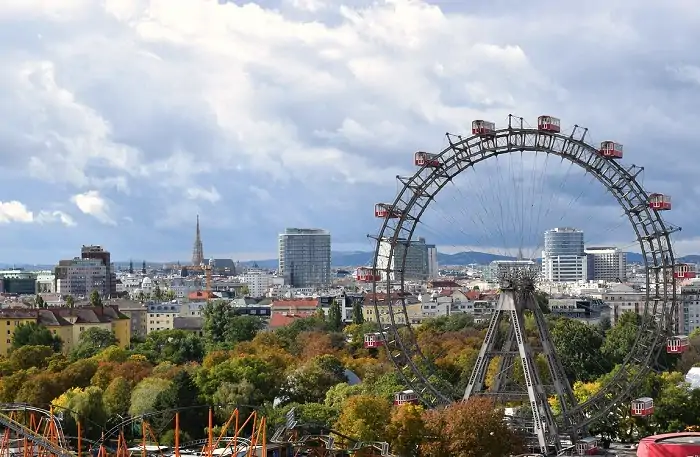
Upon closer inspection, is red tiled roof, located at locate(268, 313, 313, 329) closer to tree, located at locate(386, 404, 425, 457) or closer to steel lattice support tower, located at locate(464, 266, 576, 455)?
steel lattice support tower, located at locate(464, 266, 576, 455)

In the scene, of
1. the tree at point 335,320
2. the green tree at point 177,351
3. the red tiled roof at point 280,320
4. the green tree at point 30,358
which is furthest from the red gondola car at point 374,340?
the red tiled roof at point 280,320

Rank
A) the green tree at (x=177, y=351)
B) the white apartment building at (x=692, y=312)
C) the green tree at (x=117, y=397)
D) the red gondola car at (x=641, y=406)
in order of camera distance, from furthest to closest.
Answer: the white apartment building at (x=692, y=312) < the green tree at (x=177, y=351) < the green tree at (x=117, y=397) < the red gondola car at (x=641, y=406)

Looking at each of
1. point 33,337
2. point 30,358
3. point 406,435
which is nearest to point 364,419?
point 406,435

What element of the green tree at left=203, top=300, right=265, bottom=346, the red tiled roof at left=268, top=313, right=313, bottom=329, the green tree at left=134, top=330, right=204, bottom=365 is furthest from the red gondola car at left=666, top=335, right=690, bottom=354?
the red tiled roof at left=268, top=313, right=313, bottom=329

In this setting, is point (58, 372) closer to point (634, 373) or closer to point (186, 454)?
point (186, 454)

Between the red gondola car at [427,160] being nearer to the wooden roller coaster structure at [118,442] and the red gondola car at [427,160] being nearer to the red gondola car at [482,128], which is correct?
the red gondola car at [482,128]

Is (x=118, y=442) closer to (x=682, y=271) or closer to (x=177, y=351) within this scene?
(x=682, y=271)
